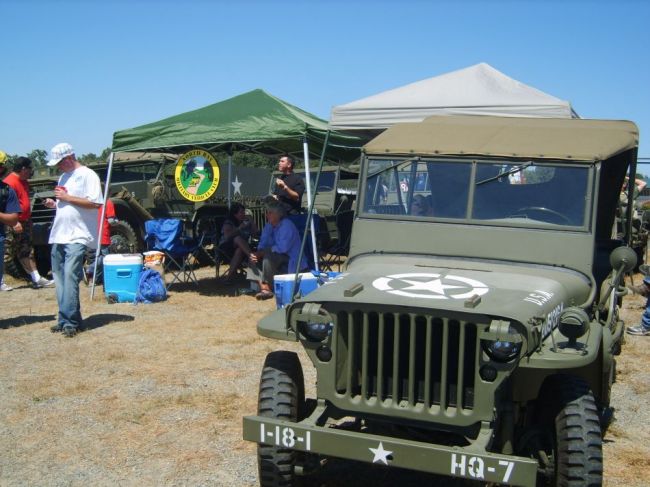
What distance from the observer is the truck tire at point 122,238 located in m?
11.3

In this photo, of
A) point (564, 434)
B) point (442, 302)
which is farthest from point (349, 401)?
point (564, 434)

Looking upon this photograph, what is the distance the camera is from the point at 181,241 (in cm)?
1030

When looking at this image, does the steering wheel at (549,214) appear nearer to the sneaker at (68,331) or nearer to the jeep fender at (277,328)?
the jeep fender at (277,328)

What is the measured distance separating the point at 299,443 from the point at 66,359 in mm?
3904

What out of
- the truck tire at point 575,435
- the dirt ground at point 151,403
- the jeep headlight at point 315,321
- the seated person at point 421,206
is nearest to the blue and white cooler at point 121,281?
the dirt ground at point 151,403

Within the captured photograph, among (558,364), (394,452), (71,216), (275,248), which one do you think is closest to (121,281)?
(275,248)

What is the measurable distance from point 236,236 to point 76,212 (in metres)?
3.63

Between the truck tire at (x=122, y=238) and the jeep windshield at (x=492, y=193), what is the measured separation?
748 centimetres

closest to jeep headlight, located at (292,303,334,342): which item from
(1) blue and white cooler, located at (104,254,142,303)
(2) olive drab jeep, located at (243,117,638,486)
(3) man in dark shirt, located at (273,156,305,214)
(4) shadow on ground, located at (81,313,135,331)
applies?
(2) olive drab jeep, located at (243,117,638,486)

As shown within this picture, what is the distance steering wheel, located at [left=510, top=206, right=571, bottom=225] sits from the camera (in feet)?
14.2

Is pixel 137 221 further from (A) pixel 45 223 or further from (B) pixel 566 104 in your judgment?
(B) pixel 566 104

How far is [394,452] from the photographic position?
3.12 metres

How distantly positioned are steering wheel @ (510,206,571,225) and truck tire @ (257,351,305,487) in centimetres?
167

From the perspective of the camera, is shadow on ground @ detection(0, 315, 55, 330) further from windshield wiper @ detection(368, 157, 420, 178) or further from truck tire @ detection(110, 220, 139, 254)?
windshield wiper @ detection(368, 157, 420, 178)
